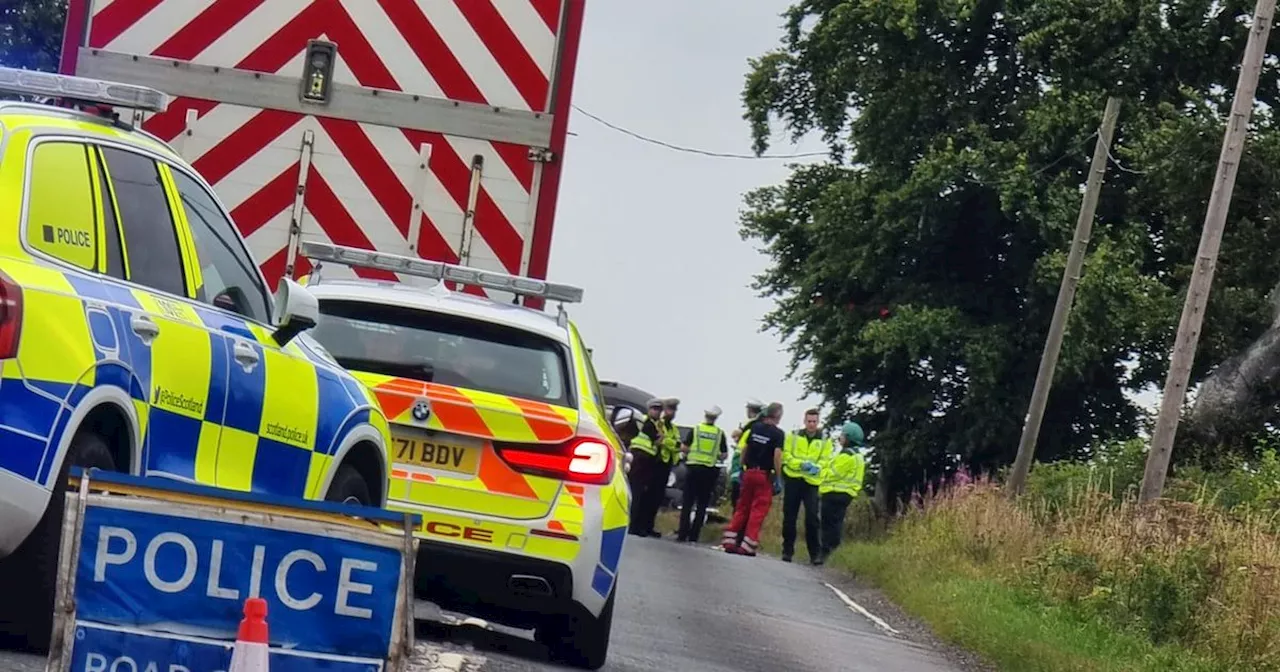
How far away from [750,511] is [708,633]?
41.7 ft

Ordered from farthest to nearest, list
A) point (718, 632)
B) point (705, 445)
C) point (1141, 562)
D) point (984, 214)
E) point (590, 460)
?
point (984, 214)
point (705, 445)
point (1141, 562)
point (718, 632)
point (590, 460)

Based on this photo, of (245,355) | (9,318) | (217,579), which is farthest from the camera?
(245,355)

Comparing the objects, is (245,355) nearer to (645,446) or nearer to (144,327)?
(144,327)

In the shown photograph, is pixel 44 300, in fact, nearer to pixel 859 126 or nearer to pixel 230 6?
pixel 230 6

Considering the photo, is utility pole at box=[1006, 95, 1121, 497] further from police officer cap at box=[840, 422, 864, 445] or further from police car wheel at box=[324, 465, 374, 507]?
police car wheel at box=[324, 465, 374, 507]

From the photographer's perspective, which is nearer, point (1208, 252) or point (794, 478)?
point (1208, 252)

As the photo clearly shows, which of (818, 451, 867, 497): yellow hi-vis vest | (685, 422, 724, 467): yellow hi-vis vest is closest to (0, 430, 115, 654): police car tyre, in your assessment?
(818, 451, 867, 497): yellow hi-vis vest

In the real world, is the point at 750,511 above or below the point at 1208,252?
below

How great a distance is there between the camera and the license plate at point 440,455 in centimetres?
1001

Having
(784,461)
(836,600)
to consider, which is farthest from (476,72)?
(784,461)

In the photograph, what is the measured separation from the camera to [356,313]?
33.4 ft

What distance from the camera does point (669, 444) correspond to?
28.3 m

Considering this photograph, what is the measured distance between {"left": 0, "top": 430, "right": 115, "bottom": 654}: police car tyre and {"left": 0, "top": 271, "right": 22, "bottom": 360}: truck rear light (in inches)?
17.1

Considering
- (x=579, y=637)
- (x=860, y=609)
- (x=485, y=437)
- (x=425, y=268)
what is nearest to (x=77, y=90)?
(x=425, y=268)
